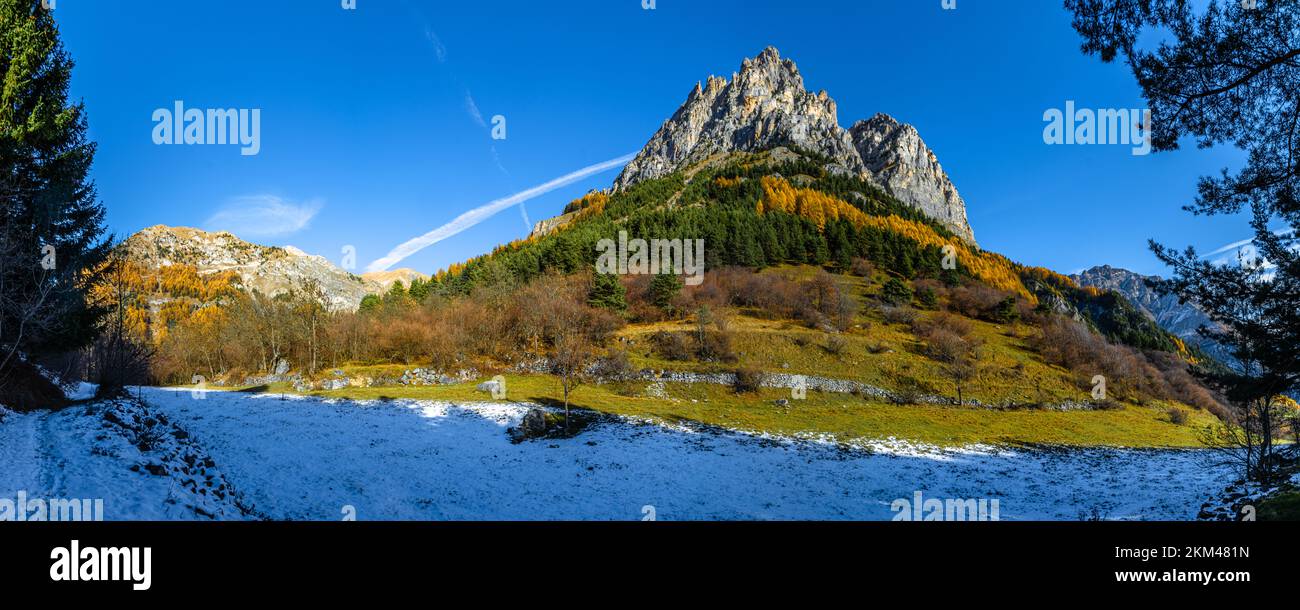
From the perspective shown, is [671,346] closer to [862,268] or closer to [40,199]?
[40,199]

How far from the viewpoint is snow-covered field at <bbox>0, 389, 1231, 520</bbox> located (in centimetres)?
1068

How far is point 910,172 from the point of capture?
184 meters

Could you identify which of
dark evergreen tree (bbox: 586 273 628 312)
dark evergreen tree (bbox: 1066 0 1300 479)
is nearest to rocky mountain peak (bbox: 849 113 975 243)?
dark evergreen tree (bbox: 586 273 628 312)

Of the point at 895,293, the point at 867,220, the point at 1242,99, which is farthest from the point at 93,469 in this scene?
the point at 867,220

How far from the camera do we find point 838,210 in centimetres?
12331

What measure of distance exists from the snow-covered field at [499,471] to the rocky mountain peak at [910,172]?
17772 centimetres

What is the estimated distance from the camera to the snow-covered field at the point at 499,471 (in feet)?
35.0

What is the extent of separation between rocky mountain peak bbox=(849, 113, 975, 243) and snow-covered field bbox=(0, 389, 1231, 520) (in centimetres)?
17772

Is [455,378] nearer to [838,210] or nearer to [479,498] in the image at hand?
[479,498]

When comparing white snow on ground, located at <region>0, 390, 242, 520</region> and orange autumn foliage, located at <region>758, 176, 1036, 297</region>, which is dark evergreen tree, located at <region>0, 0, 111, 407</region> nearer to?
white snow on ground, located at <region>0, 390, 242, 520</region>

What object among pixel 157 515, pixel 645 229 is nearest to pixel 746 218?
pixel 645 229

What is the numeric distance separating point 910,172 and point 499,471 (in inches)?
8369
